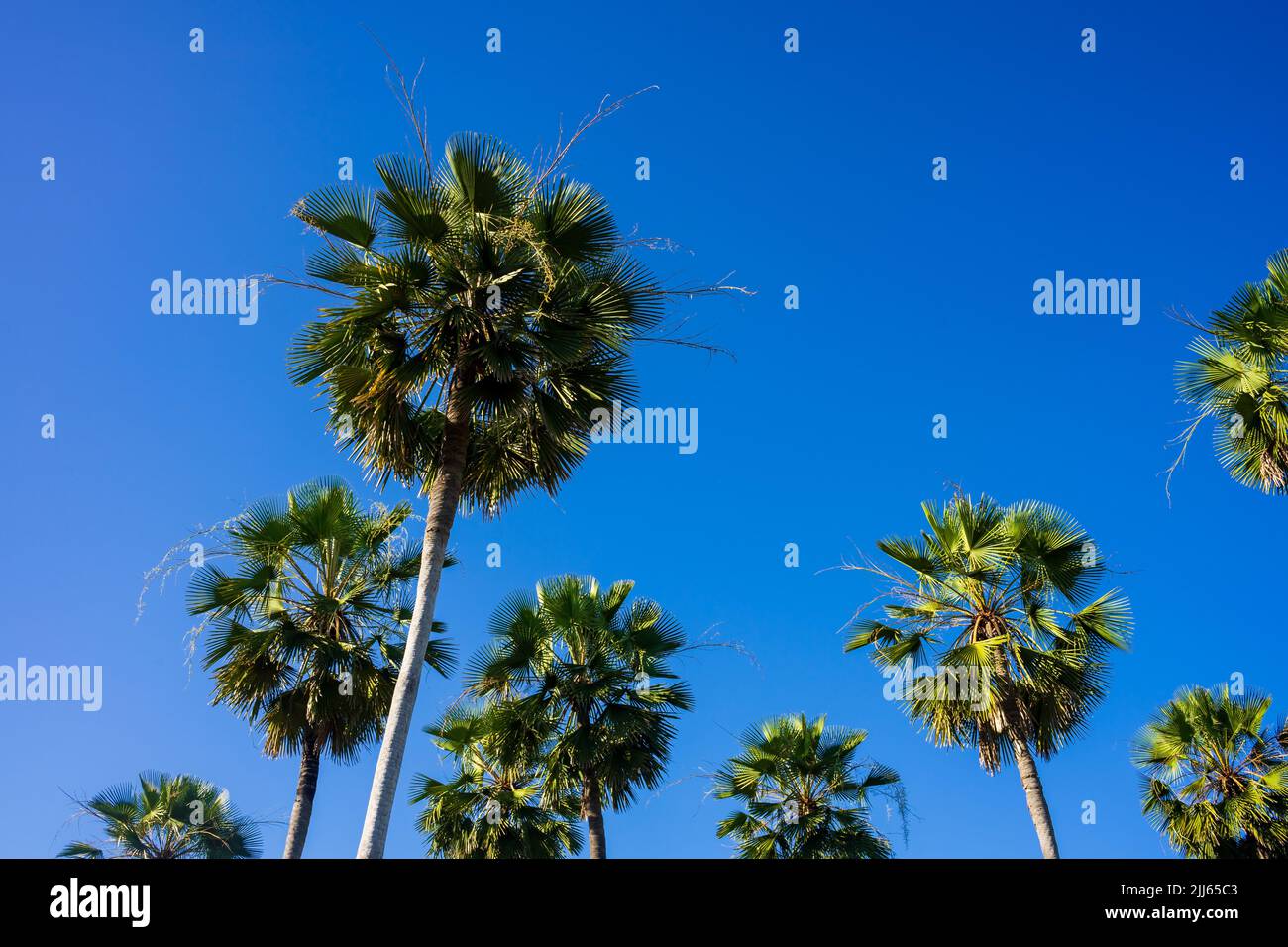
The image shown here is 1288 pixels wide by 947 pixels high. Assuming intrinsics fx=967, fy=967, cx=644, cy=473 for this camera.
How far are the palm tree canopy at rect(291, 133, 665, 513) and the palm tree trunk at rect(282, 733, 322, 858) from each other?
512 cm

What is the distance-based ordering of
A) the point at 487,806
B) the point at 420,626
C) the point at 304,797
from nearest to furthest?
1. the point at 420,626
2. the point at 304,797
3. the point at 487,806

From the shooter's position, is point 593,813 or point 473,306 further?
point 593,813

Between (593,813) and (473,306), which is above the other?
(473,306)

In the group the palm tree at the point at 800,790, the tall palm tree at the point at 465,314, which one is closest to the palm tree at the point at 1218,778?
the palm tree at the point at 800,790

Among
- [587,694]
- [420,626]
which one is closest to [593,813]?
[587,694]

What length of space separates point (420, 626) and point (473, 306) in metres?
3.45

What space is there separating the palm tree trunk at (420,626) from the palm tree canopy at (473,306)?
1.25ft

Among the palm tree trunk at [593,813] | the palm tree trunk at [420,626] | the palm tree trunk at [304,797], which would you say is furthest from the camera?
the palm tree trunk at [593,813]

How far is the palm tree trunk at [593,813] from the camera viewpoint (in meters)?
15.8

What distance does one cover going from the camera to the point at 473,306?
34.3 feet

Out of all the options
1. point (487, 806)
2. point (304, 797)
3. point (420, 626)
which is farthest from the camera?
point (487, 806)

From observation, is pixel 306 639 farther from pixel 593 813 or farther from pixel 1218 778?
pixel 1218 778

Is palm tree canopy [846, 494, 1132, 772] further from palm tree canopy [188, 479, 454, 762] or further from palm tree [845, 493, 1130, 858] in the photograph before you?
palm tree canopy [188, 479, 454, 762]

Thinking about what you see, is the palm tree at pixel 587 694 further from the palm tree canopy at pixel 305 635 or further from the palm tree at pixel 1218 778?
the palm tree at pixel 1218 778
